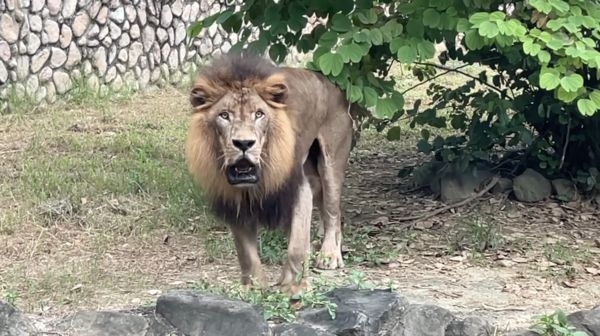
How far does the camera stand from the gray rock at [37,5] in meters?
10.6

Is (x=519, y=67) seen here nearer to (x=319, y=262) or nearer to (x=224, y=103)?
(x=319, y=262)

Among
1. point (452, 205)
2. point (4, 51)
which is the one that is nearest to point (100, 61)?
point (4, 51)

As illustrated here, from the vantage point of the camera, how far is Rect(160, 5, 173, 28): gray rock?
494 inches

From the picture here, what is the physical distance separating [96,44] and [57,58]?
0.68 metres

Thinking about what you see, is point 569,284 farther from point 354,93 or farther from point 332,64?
point 332,64

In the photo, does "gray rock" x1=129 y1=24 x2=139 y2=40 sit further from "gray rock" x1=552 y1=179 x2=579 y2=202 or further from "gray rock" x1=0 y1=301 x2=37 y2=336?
"gray rock" x1=0 y1=301 x2=37 y2=336

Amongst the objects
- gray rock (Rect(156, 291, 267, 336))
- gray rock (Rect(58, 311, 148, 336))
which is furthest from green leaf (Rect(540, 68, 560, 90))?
gray rock (Rect(58, 311, 148, 336))

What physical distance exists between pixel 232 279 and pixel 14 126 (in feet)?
14.6

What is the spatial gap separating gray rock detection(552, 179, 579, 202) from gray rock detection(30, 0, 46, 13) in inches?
220

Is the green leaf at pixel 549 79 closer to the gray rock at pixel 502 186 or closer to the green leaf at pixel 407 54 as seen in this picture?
the green leaf at pixel 407 54

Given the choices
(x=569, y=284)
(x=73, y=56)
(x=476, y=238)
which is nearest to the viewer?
(x=569, y=284)

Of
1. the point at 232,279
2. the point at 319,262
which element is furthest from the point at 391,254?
the point at 232,279

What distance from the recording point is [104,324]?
4.29m

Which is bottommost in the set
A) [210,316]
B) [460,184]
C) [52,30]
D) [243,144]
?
[460,184]
